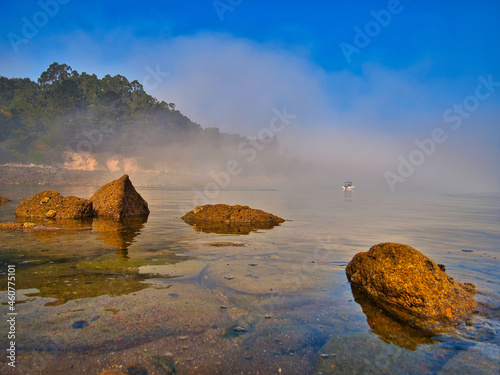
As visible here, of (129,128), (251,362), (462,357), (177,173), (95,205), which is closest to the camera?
(251,362)

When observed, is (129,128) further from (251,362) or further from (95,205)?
(251,362)

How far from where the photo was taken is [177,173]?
4240 inches

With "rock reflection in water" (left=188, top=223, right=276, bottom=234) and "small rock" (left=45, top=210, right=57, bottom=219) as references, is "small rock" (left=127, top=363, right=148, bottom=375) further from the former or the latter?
"small rock" (left=45, top=210, right=57, bottom=219)

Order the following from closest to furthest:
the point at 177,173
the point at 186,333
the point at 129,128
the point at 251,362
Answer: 1. the point at 251,362
2. the point at 186,333
3. the point at 129,128
4. the point at 177,173

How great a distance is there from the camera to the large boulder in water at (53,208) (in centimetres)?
1451

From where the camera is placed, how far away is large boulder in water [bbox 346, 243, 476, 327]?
15.0 feet

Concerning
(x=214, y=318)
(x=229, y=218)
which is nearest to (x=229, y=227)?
(x=229, y=218)

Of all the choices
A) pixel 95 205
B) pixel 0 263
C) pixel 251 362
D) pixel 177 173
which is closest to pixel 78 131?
pixel 177 173

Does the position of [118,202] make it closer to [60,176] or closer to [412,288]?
[412,288]

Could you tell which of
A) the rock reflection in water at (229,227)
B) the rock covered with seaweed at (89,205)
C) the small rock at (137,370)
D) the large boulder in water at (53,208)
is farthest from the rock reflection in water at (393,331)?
the large boulder in water at (53,208)

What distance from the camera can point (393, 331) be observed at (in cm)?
403

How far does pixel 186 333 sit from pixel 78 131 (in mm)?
103521

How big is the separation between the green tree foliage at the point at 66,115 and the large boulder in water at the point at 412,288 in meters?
101

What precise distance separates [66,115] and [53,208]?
302 ft
